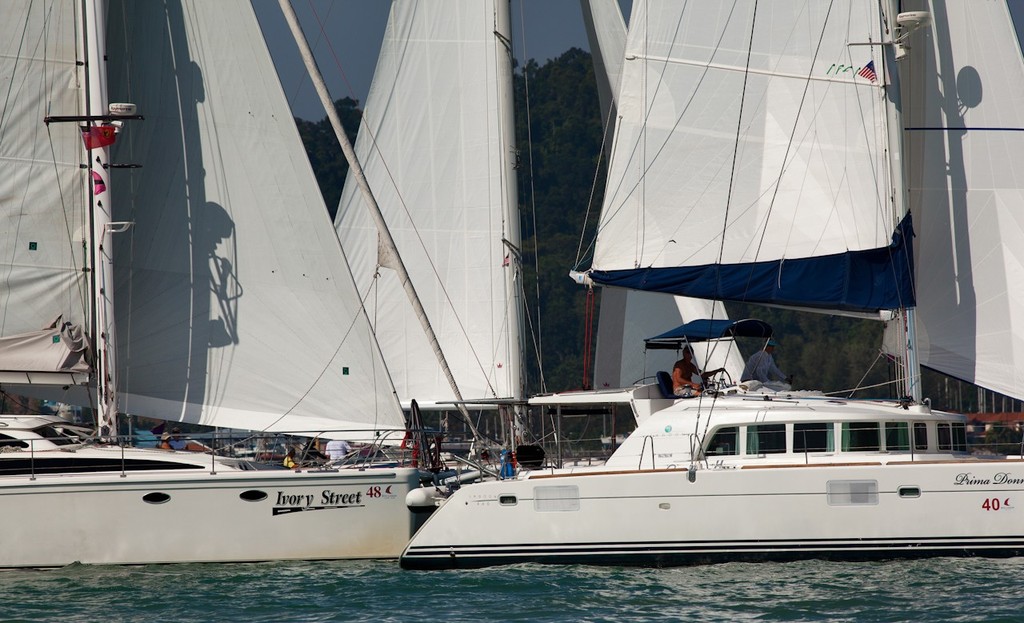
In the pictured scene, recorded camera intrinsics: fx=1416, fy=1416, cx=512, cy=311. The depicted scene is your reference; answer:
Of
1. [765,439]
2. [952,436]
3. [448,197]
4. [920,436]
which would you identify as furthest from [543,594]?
[448,197]

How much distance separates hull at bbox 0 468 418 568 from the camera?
16688 mm

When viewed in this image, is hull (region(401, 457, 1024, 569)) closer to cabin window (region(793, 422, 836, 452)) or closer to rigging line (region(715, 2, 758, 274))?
cabin window (region(793, 422, 836, 452))

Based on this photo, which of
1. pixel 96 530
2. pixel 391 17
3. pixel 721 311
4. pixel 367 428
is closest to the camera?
pixel 96 530

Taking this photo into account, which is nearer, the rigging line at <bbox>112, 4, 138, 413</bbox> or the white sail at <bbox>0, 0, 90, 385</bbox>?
the white sail at <bbox>0, 0, 90, 385</bbox>

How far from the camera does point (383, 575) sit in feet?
52.1

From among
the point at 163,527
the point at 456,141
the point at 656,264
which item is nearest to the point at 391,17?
the point at 456,141

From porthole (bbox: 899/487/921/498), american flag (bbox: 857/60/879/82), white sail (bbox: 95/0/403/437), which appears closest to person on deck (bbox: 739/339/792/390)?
porthole (bbox: 899/487/921/498)

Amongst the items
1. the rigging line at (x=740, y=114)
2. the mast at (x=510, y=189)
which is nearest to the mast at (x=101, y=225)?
the mast at (x=510, y=189)

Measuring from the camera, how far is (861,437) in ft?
51.0

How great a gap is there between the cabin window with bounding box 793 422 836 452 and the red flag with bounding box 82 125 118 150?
9.14m

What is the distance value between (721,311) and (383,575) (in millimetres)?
8701

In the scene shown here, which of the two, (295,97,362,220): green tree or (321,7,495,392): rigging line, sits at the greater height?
(295,97,362,220): green tree

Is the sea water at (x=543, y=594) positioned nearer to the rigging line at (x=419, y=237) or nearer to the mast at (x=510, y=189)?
the mast at (x=510, y=189)

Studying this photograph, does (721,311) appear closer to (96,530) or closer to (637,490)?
(637,490)
